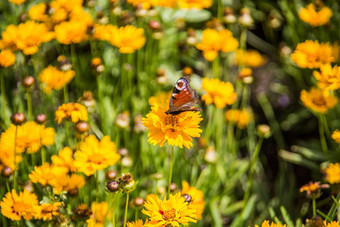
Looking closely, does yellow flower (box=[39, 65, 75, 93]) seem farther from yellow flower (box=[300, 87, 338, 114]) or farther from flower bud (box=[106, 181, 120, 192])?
yellow flower (box=[300, 87, 338, 114])

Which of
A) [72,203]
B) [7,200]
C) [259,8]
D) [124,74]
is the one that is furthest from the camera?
[259,8]

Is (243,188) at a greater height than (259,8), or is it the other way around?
(259,8)

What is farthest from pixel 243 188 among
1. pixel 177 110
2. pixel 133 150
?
pixel 177 110

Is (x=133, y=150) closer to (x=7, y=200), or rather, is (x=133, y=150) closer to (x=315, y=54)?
(x=7, y=200)

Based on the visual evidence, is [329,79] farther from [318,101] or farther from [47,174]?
[47,174]

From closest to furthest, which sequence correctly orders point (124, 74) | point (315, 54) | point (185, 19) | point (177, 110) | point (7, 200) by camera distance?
point (177, 110) < point (7, 200) < point (315, 54) < point (124, 74) < point (185, 19)

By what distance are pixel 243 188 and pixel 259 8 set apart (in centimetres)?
156

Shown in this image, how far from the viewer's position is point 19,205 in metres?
1.50

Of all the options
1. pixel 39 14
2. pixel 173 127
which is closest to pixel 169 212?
pixel 173 127

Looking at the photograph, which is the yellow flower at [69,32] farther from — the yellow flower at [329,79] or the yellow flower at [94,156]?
the yellow flower at [329,79]

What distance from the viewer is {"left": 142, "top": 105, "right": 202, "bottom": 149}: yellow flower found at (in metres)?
1.37

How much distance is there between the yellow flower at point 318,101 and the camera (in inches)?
79.9

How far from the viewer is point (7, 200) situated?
59.1 inches

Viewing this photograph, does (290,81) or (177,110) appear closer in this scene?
(177,110)
